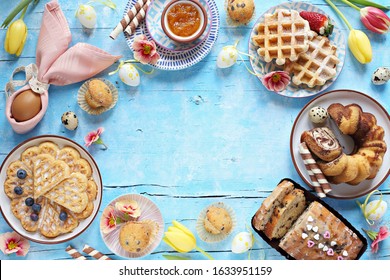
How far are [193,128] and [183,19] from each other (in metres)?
0.54

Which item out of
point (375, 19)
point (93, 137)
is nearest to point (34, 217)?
point (93, 137)

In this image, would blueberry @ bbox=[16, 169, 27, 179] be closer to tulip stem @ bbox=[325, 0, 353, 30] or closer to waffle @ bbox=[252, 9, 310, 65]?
waffle @ bbox=[252, 9, 310, 65]

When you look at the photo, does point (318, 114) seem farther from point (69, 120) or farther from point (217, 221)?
point (69, 120)

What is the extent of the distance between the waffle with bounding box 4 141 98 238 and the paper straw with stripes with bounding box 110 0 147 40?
0.61 metres

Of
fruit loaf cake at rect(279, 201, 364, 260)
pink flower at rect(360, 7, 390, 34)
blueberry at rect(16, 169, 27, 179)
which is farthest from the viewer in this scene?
pink flower at rect(360, 7, 390, 34)

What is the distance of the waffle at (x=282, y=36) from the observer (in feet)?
9.04

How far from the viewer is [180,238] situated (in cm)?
274

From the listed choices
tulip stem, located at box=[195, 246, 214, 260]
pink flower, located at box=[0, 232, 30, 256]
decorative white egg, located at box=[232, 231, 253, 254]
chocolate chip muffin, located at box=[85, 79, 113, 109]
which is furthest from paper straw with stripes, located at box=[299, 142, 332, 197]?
pink flower, located at box=[0, 232, 30, 256]

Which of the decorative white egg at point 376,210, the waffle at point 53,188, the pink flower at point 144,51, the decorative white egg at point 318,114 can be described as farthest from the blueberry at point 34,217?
the decorative white egg at point 376,210

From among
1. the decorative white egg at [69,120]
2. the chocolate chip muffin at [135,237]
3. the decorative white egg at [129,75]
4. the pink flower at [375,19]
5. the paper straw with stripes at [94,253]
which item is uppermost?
the pink flower at [375,19]

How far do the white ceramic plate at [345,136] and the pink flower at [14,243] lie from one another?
1393 mm

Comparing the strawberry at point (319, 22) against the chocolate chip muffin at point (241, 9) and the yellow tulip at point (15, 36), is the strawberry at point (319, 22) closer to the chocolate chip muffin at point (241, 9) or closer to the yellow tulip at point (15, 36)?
the chocolate chip muffin at point (241, 9)

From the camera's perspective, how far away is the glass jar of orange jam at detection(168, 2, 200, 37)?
2783 millimetres

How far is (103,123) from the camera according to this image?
9.50 ft
